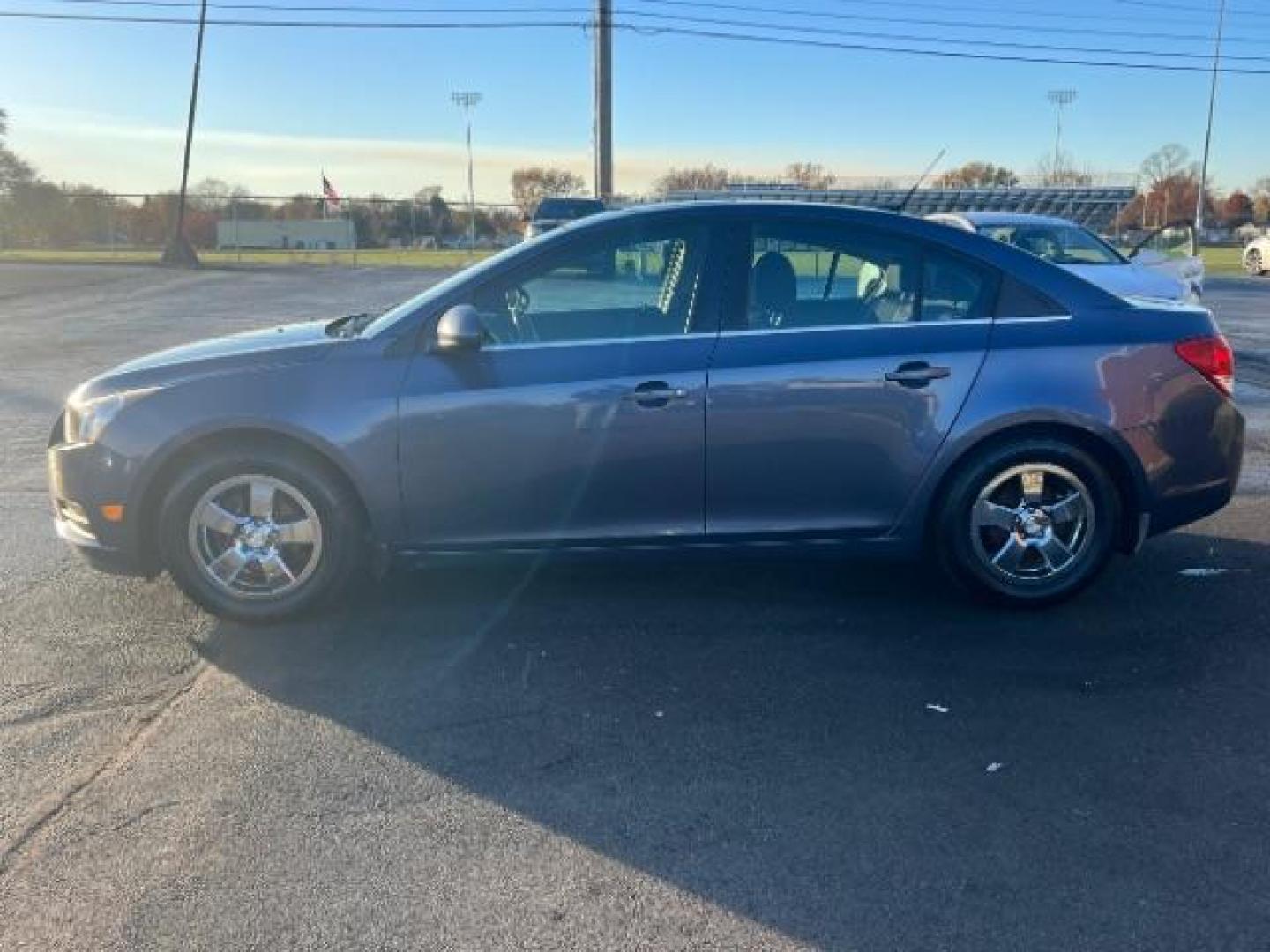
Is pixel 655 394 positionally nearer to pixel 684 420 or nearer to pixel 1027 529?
pixel 684 420

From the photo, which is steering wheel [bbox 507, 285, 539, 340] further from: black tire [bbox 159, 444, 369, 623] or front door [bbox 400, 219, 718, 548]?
black tire [bbox 159, 444, 369, 623]

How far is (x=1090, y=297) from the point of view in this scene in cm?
469

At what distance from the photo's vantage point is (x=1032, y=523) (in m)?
4.70

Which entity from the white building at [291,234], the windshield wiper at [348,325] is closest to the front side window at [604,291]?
the windshield wiper at [348,325]

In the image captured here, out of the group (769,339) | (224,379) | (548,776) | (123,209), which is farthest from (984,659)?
(123,209)

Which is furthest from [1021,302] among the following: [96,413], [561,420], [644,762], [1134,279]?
[1134,279]

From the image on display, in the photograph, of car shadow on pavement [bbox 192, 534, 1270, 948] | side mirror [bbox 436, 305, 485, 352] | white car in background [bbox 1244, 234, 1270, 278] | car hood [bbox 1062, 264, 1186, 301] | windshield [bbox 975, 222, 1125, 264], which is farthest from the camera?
white car in background [bbox 1244, 234, 1270, 278]

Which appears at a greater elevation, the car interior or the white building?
the white building

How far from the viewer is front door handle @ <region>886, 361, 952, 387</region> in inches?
176

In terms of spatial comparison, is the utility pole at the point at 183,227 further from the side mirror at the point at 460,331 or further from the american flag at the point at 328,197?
the side mirror at the point at 460,331

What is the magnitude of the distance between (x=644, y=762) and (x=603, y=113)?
2441cm

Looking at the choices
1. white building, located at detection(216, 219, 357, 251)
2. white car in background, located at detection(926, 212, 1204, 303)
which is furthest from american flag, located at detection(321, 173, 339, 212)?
white car in background, located at detection(926, 212, 1204, 303)

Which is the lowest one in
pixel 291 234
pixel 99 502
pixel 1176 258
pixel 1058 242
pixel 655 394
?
pixel 99 502

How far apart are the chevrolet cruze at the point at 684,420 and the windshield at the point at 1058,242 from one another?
9.30m
